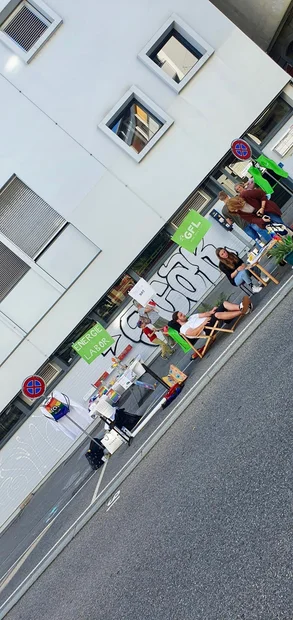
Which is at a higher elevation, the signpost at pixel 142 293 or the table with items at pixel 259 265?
the table with items at pixel 259 265

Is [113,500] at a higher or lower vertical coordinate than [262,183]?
lower

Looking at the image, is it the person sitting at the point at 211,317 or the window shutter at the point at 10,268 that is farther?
the window shutter at the point at 10,268

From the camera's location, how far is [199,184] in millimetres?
17109

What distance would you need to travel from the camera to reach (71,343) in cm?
1764

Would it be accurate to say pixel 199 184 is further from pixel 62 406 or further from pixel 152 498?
pixel 152 498

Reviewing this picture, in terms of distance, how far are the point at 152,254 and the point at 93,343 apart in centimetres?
334

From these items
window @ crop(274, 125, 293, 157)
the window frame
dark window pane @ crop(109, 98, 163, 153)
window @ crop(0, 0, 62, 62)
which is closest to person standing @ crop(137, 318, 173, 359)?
dark window pane @ crop(109, 98, 163, 153)

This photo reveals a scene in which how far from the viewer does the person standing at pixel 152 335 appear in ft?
48.0

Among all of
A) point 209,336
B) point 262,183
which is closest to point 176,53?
point 262,183

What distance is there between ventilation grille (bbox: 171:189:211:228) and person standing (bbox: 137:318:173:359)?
131 inches

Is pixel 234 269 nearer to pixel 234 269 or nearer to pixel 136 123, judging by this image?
pixel 234 269

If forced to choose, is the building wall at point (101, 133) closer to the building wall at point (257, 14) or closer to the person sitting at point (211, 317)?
the building wall at point (257, 14)

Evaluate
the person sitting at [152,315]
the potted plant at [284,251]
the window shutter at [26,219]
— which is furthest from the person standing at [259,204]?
the window shutter at [26,219]

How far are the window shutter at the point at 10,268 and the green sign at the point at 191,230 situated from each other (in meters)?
4.96
